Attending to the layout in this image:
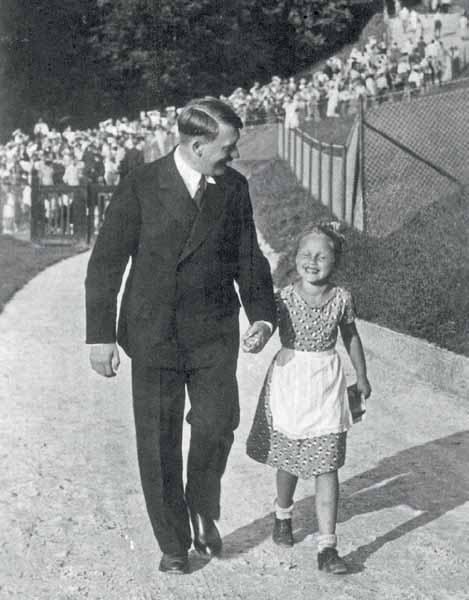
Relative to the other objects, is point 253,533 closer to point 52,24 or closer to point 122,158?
point 122,158

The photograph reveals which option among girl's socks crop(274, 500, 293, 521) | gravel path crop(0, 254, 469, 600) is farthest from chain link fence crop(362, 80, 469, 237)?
girl's socks crop(274, 500, 293, 521)

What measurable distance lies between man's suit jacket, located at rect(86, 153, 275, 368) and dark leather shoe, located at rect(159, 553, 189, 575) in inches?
28.7

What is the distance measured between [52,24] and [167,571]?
137 feet

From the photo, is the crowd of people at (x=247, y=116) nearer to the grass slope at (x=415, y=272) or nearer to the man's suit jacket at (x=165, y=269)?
the grass slope at (x=415, y=272)

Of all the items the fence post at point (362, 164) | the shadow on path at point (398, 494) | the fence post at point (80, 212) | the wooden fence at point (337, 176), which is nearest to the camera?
the shadow on path at point (398, 494)

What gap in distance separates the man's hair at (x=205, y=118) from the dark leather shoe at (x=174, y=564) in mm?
1583

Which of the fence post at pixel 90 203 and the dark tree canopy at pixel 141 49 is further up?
the dark tree canopy at pixel 141 49

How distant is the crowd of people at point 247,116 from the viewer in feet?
85.9

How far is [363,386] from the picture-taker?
4758 mm

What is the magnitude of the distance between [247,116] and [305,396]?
35948 mm

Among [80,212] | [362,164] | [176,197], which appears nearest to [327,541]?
[176,197]

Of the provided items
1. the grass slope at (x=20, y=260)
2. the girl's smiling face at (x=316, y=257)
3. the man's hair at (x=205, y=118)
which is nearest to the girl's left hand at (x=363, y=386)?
the girl's smiling face at (x=316, y=257)

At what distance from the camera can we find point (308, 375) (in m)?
4.64

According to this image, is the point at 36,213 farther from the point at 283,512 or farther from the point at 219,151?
the point at 219,151
